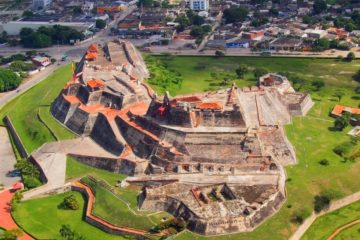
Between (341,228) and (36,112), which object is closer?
(341,228)

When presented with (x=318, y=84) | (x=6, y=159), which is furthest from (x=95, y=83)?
(x=318, y=84)

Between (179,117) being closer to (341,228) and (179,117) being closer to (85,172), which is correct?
(85,172)

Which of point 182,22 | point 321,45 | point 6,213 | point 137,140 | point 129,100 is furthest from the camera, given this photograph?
point 182,22

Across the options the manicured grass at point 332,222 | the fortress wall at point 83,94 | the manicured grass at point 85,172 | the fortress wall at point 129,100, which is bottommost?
the manicured grass at point 332,222

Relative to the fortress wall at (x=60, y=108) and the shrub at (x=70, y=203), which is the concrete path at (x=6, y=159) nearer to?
the fortress wall at (x=60, y=108)

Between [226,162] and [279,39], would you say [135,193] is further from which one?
[279,39]

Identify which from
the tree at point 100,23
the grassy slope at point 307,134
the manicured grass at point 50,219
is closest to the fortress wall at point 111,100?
the grassy slope at point 307,134
